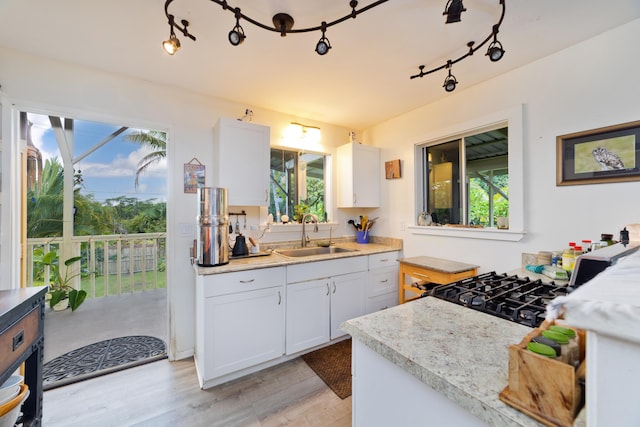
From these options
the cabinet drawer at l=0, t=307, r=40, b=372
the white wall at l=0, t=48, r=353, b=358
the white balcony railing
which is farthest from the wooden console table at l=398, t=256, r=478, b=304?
the white balcony railing

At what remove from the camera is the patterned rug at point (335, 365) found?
1.91 metres

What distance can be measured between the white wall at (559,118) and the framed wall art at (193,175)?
7.93ft

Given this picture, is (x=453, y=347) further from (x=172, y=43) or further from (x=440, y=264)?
(x=172, y=43)

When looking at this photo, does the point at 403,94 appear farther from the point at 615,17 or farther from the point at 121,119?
the point at 121,119

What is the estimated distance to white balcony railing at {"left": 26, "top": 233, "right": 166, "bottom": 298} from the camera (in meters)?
3.29

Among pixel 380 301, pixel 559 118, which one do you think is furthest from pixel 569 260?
pixel 380 301

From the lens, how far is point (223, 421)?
5.26 feet

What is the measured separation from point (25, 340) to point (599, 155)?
10.9 ft

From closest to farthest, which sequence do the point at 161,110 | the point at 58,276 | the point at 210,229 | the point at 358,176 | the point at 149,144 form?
1. the point at 210,229
2. the point at 161,110
3. the point at 358,176
4. the point at 58,276
5. the point at 149,144

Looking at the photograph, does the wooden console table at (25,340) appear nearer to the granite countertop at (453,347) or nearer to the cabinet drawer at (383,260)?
the granite countertop at (453,347)

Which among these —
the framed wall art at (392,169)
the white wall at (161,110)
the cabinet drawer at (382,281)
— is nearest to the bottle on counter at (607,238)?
the cabinet drawer at (382,281)

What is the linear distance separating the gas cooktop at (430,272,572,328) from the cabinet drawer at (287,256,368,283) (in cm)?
123

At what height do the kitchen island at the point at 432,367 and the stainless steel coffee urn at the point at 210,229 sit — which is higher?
the stainless steel coffee urn at the point at 210,229

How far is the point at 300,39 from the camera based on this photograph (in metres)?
1.68
